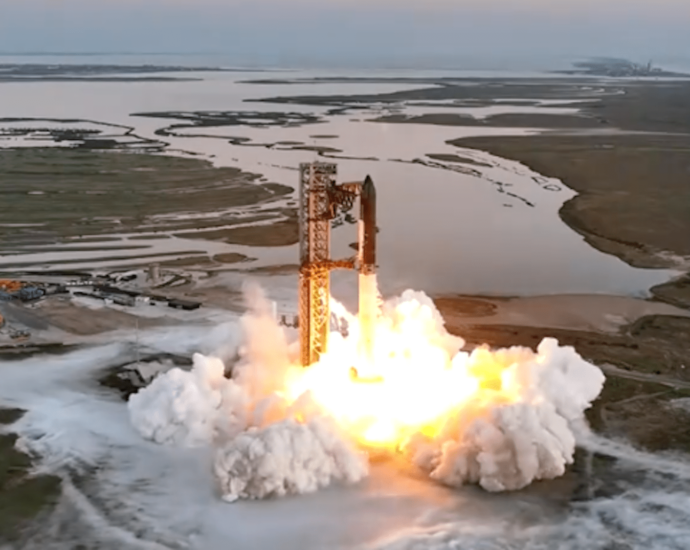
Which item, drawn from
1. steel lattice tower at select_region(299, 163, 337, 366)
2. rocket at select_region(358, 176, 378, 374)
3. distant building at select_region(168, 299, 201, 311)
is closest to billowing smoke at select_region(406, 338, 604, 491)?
rocket at select_region(358, 176, 378, 374)

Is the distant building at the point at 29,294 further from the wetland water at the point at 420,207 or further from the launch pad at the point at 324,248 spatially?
the launch pad at the point at 324,248

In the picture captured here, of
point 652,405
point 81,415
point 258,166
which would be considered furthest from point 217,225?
point 652,405

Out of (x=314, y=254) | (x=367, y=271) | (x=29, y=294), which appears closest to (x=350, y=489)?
(x=367, y=271)

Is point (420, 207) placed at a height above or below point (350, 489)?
above

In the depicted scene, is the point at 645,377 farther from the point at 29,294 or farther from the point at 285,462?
the point at 29,294

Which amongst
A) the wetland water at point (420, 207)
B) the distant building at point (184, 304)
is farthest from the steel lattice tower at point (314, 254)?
the wetland water at point (420, 207)

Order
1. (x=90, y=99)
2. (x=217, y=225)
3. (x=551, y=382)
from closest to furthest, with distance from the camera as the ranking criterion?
1. (x=551, y=382)
2. (x=217, y=225)
3. (x=90, y=99)

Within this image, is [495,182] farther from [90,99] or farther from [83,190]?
[90,99]
